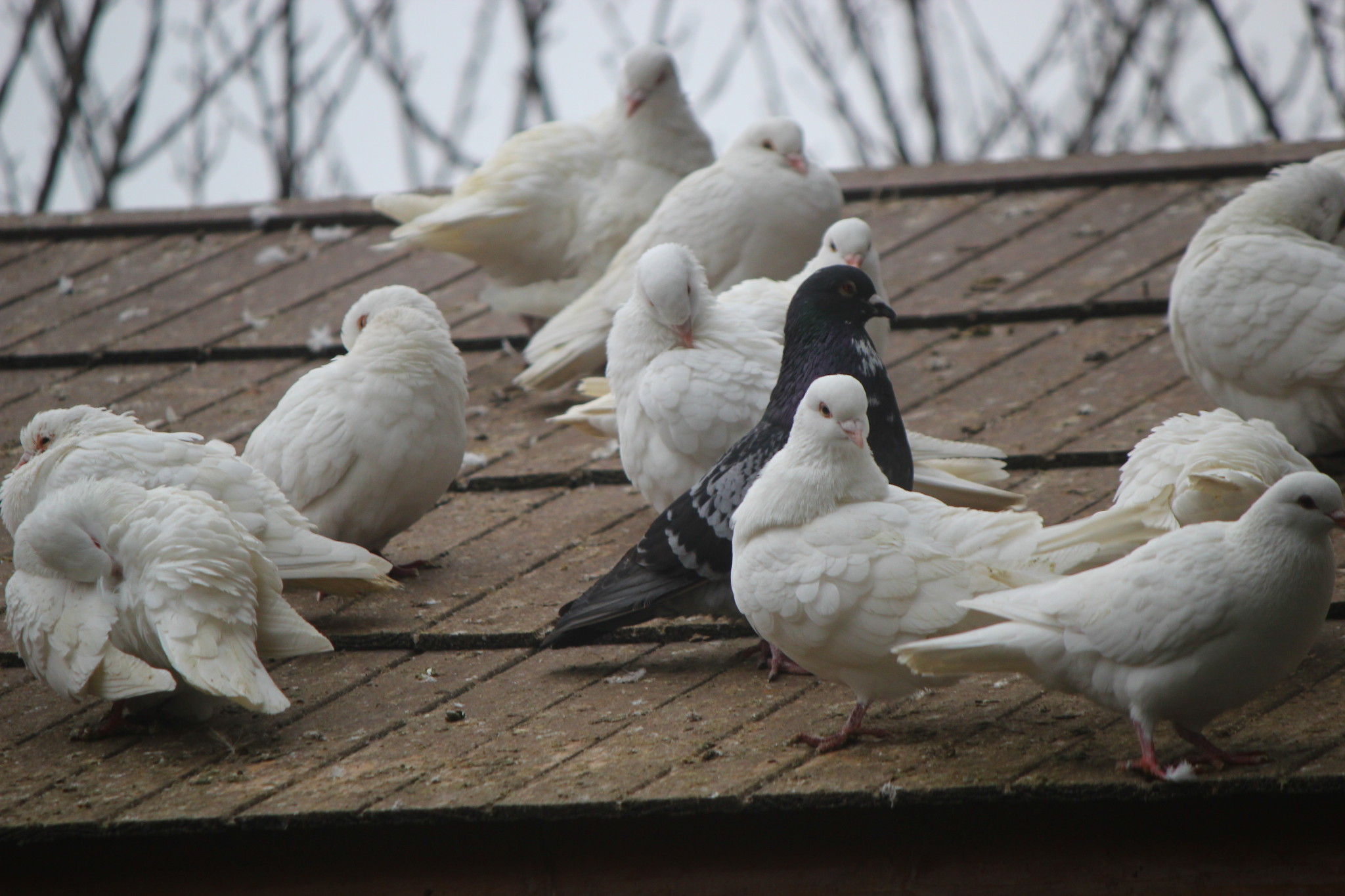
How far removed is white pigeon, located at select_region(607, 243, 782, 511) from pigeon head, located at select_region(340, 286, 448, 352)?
51cm

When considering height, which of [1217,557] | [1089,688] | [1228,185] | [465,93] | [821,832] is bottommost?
[821,832]

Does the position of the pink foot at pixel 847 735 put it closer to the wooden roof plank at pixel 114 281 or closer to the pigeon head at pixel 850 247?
the pigeon head at pixel 850 247

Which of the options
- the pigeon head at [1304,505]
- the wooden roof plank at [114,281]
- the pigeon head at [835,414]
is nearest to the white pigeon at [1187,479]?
the pigeon head at [1304,505]

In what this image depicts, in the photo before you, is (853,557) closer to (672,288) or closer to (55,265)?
(672,288)

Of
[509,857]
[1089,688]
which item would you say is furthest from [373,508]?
[1089,688]

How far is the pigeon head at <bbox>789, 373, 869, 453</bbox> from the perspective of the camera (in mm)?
2475

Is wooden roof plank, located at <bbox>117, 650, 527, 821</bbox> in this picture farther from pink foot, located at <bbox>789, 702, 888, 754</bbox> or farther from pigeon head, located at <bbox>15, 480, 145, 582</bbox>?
pink foot, located at <bbox>789, 702, 888, 754</bbox>

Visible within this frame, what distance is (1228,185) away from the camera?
5.19 metres

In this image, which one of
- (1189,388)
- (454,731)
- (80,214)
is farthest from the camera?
(80,214)

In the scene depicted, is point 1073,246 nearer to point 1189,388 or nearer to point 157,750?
point 1189,388

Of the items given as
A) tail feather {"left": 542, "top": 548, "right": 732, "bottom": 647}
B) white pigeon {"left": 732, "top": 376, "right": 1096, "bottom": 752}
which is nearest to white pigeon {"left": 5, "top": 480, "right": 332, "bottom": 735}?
tail feather {"left": 542, "top": 548, "right": 732, "bottom": 647}

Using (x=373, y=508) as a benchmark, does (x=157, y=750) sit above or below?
below

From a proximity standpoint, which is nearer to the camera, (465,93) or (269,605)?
(269,605)

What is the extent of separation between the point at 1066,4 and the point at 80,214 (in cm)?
943
